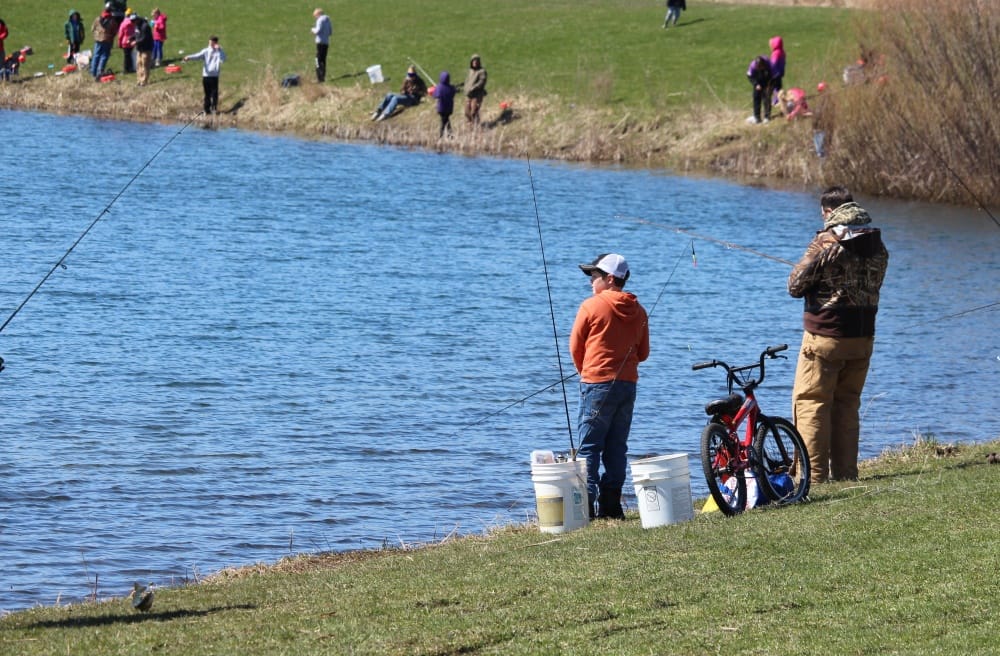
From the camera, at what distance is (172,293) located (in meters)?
21.3

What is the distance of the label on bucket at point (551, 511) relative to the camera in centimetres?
A: 953

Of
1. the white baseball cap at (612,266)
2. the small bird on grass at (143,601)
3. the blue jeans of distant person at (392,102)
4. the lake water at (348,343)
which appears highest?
the blue jeans of distant person at (392,102)

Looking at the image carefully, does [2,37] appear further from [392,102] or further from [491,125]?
[491,125]

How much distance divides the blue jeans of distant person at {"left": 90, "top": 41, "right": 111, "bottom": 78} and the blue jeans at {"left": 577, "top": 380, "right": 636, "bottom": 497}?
39000 millimetres

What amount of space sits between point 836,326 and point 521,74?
3569 centimetres

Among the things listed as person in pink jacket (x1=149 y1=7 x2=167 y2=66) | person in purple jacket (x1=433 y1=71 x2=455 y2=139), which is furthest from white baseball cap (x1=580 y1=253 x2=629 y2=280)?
person in pink jacket (x1=149 y1=7 x2=167 y2=66)

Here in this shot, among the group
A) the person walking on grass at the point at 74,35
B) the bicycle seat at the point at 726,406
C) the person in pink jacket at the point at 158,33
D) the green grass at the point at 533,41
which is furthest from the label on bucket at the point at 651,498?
the person walking on grass at the point at 74,35

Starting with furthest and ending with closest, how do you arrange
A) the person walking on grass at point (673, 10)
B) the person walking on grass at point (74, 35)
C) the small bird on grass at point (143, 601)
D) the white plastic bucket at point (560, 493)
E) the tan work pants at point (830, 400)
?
the person walking on grass at point (673, 10) → the person walking on grass at point (74, 35) → the tan work pants at point (830, 400) → the white plastic bucket at point (560, 493) → the small bird on grass at point (143, 601)

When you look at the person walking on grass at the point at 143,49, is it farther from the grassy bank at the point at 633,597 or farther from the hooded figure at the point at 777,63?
the grassy bank at the point at 633,597

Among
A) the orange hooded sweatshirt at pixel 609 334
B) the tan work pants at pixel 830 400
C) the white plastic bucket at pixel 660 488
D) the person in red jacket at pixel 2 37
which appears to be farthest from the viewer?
the person in red jacket at pixel 2 37

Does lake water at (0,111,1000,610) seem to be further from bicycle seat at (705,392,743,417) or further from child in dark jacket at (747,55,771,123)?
child in dark jacket at (747,55,771,123)

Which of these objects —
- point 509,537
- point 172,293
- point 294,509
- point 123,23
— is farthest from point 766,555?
point 123,23

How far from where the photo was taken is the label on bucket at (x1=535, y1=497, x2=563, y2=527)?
953 centimetres

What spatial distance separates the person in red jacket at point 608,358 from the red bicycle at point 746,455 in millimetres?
450
